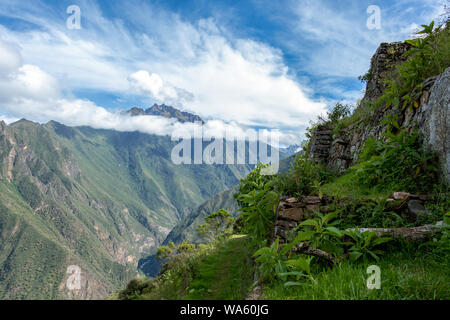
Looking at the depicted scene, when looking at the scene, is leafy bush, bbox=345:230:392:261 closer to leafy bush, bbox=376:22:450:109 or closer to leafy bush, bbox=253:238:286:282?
leafy bush, bbox=253:238:286:282

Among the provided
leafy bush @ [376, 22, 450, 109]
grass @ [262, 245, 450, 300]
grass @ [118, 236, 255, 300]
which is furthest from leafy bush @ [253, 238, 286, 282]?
leafy bush @ [376, 22, 450, 109]

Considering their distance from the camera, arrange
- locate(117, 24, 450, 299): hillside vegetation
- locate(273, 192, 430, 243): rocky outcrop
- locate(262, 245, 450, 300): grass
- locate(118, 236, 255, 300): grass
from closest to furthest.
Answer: locate(262, 245, 450, 300): grass < locate(117, 24, 450, 299): hillside vegetation < locate(273, 192, 430, 243): rocky outcrop < locate(118, 236, 255, 300): grass

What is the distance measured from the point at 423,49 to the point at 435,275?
563cm

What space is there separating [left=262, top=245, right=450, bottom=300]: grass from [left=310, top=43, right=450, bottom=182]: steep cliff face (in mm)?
2213

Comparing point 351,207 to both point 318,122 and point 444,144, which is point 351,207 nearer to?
point 444,144

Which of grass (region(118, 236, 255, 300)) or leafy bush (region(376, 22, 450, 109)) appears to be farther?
grass (region(118, 236, 255, 300))

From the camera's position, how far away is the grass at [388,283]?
6.98 feet

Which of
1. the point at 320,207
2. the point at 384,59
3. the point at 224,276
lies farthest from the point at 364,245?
the point at 384,59

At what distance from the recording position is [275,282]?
296 centimetres

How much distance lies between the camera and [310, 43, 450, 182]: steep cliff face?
4.41 m

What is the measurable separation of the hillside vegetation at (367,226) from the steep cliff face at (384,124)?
0.15 metres

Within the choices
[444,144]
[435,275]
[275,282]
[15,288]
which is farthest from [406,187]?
[15,288]

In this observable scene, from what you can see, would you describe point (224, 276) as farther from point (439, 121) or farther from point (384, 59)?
point (384, 59)

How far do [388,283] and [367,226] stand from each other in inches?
75.6
